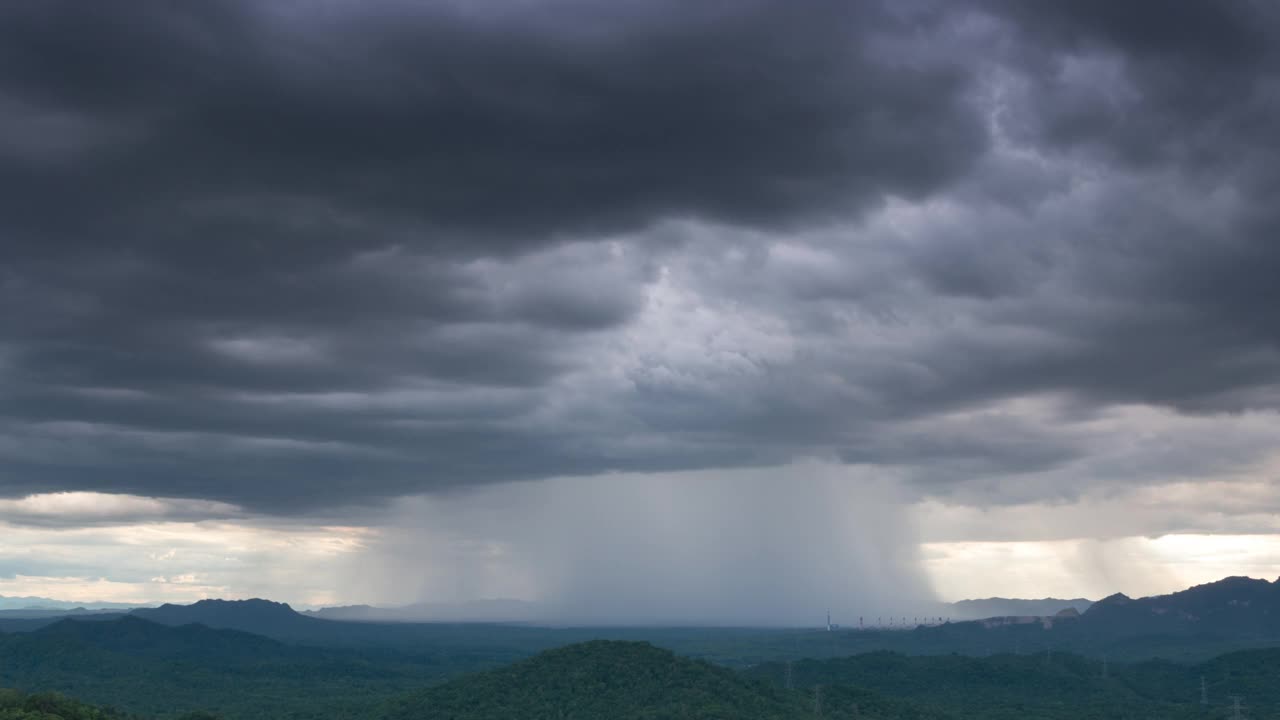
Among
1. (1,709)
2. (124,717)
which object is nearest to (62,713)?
(1,709)

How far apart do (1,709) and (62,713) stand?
6.77 meters

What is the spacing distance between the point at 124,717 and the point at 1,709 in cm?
3137

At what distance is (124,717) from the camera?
500 feet

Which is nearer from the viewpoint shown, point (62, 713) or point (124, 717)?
point (62, 713)

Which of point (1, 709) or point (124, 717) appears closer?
point (1, 709)

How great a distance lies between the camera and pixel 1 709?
123 m

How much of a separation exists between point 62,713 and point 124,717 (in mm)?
26005

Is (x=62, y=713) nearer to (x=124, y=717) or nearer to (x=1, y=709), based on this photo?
(x=1, y=709)

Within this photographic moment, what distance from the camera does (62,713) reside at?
128m
